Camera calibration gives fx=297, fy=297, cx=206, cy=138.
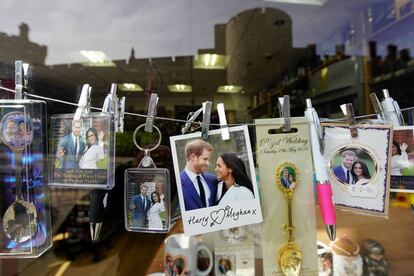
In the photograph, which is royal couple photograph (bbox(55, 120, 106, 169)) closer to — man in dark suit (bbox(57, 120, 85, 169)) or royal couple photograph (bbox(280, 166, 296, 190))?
man in dark suit (bbox(57, 120, 85, 169))

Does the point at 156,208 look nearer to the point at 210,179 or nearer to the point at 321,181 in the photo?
the point at 210,179

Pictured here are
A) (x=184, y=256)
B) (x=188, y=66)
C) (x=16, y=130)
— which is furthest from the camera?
(x=188, y=66)

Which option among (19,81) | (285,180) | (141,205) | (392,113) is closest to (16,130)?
(19,81)

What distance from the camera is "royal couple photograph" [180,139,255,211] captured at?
1.20ft

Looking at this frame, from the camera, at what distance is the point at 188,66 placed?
2.67 ft

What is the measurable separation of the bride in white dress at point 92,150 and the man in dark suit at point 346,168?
29 centimetres

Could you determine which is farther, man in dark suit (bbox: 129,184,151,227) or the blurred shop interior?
the blurred shop interior

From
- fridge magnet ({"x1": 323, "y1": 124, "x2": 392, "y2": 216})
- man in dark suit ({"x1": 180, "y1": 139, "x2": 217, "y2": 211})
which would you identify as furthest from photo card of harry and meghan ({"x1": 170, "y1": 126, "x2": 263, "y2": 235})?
fridge magnet ({"x1": 323, "y1": 124, "x2": 392, "y2": 216})

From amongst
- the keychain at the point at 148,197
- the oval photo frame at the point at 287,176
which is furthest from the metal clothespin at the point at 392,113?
the keychain at the point at 148,197

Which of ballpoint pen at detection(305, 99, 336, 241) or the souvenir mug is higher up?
ballpoint pen at detection(305, 99, 336, 241)

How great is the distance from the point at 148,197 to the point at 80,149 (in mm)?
102

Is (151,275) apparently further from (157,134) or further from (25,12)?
(25,12)

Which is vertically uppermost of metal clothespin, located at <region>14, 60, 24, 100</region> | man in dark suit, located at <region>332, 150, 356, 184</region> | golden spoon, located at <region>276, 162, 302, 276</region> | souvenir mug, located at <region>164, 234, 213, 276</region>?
metal clothespin, located at <region>14, 60, 24, 100</region>

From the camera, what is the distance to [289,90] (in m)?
0.76
